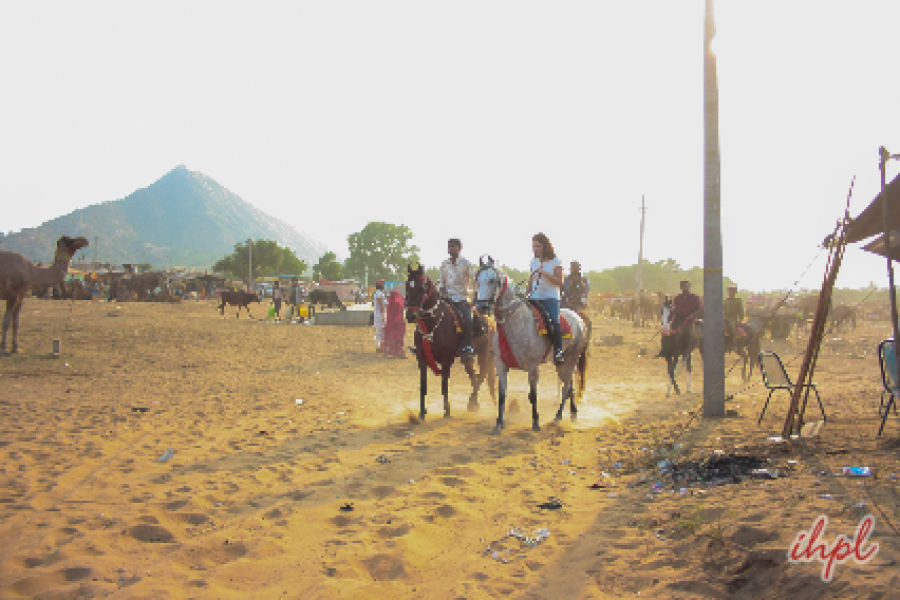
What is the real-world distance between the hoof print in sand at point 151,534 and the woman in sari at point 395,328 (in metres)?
11.2

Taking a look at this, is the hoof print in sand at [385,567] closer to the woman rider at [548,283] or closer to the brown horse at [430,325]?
the brown horse at [430,325]

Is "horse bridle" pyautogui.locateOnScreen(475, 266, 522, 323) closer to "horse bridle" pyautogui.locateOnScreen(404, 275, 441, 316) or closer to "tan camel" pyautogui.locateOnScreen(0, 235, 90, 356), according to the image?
"horse bridle" pyautogui.locateOnScreen(404, 275, 441, 316)

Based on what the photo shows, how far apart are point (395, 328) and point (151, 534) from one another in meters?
11.9

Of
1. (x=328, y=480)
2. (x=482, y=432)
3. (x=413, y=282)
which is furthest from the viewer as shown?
(x=413, y=282)

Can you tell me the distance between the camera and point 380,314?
55.0 ft

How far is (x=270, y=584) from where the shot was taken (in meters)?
3.40

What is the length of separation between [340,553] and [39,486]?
3161 mm

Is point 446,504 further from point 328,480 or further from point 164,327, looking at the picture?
point 164,327

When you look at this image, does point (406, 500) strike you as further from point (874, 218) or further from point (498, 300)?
point (874, 218)

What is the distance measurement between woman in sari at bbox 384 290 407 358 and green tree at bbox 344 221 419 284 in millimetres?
77281

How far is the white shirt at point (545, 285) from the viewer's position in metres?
7.85

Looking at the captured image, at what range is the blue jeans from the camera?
791 cm

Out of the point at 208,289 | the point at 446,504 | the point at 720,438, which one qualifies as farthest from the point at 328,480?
the point at 208,289

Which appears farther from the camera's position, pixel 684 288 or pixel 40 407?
pixel 684 288
